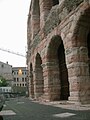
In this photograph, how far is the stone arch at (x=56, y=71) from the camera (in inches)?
728

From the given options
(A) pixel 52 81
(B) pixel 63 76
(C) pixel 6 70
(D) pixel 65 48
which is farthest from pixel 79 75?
(C) pixel 6 70

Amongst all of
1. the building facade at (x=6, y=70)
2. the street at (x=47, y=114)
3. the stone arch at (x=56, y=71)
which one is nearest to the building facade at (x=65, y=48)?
the stone arch at (x=56, y=71)

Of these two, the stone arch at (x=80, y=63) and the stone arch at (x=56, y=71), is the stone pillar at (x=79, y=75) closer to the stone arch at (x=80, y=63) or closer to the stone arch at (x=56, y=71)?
the stone arch at (x=80, y=63)

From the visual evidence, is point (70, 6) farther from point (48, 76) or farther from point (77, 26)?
point (48, 76)

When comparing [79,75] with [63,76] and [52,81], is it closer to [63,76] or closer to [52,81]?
[52,81]

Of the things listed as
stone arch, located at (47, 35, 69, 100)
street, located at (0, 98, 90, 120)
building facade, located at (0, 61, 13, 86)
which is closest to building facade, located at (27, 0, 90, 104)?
stone arch, located at (47, 35, 69, 100)

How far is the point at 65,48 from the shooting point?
1454cm

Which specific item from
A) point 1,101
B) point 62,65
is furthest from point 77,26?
point 1,101

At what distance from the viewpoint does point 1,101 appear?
6.78m

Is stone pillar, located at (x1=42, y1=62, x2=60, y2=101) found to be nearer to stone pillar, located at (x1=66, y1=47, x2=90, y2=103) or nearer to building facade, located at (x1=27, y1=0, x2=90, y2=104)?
building facade, located at (x1=27, y1=0, x2=90, y2=104)

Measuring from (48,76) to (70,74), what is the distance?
4.91 m

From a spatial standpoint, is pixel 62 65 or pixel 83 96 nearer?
pixel 83 96

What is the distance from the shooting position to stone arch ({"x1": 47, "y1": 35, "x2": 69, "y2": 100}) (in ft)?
60.7

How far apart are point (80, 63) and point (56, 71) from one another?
549 centimetres
